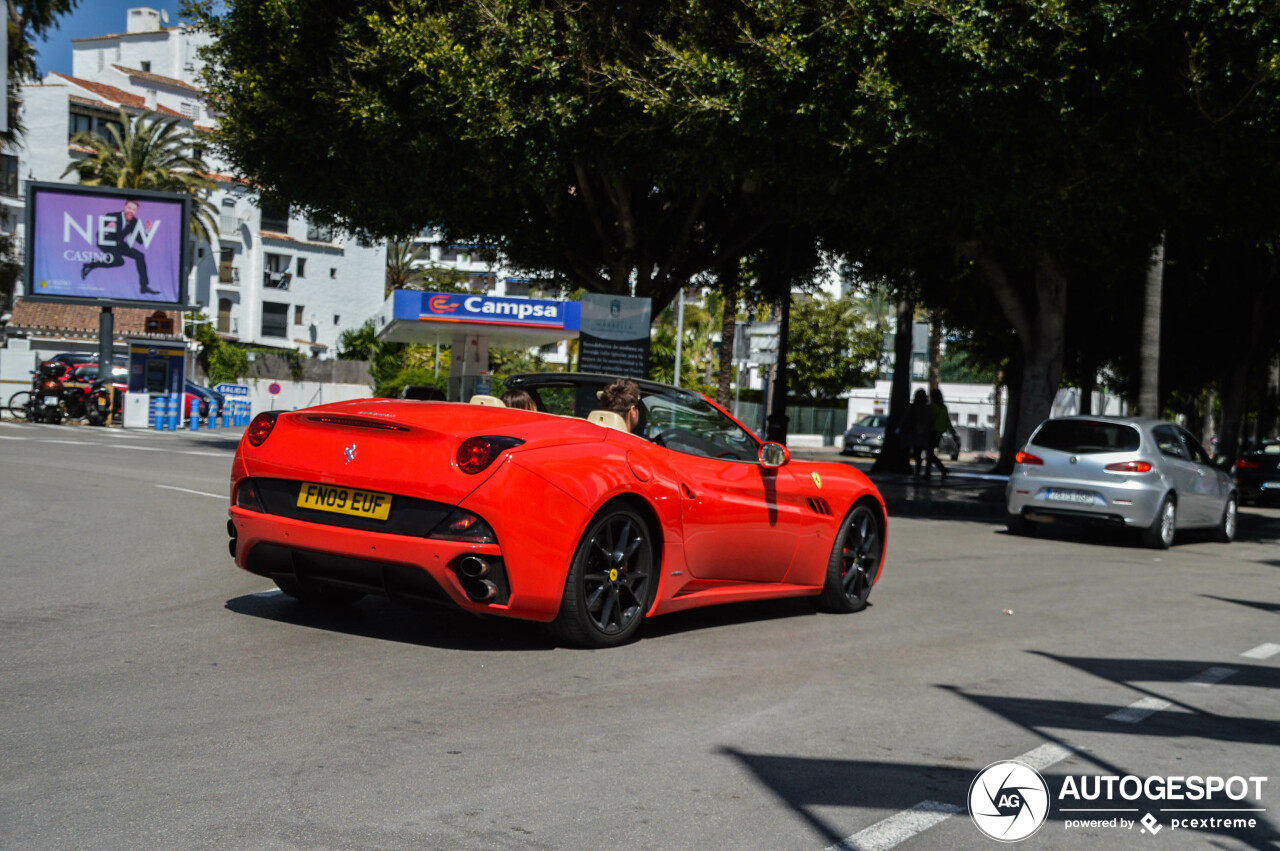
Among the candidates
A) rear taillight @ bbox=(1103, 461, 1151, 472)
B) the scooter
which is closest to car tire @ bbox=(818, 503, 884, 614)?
rear taillight @ bbox=(1103, 461, 1151, 472)

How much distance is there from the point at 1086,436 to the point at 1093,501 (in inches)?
34.1

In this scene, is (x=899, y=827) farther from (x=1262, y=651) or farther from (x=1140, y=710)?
(x=1262, y=651)

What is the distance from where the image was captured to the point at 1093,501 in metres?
15.2

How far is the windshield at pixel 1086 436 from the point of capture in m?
15.4

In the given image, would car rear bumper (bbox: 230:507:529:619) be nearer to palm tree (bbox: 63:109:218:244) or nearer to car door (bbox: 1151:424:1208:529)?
car door (bbox: 1151:424:1208:529)

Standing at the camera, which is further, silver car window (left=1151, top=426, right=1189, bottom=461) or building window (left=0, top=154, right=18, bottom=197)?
building window (left=0, top=154, right=18, bottom=197)

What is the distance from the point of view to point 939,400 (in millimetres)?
27359

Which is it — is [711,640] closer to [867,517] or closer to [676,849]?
[867,517]

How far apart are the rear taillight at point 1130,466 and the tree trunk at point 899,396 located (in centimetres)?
1333

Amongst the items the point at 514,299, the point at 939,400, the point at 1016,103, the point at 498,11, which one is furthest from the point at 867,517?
the point at 514,299

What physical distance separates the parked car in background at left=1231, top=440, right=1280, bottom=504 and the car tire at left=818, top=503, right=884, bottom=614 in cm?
2078

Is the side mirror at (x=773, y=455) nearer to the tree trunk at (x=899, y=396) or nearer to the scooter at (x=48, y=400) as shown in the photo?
the tree trunk at (x=899, y=396)

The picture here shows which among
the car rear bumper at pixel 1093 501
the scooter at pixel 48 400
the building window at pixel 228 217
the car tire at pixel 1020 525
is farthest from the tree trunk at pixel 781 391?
the building window at pixel 228 217

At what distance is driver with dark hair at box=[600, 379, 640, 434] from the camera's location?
23.9 ft
